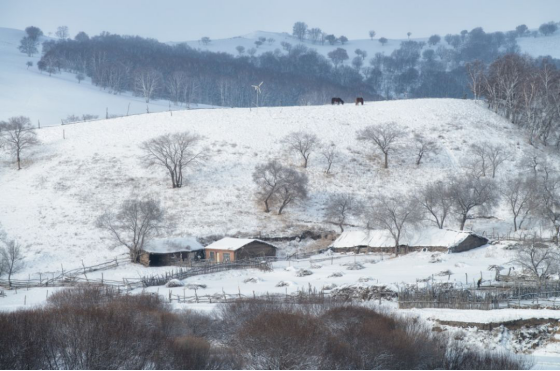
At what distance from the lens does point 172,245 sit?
51.9 m

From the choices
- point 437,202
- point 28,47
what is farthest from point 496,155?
point 28,47

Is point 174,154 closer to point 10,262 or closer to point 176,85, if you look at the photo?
point 10,262

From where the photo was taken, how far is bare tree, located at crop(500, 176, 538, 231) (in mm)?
55603

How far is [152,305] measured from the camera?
95.5ft

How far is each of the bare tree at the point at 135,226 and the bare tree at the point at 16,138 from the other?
26.9 metres

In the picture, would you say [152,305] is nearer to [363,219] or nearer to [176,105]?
[363,219]

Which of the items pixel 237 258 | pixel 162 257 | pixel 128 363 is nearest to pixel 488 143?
pixel 237 258

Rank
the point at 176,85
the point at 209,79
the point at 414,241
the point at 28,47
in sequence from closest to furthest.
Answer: the point at 414,241, the point at 176,85, the point at 209,79, the point at 28,47

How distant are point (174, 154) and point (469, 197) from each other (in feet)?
122

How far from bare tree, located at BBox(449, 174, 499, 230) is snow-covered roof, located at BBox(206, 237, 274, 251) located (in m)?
20.8

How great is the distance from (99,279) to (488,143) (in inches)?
2343

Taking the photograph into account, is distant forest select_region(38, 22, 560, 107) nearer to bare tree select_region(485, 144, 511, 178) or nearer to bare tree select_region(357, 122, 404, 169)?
bare tree select_region(357, 122, 404, 169)

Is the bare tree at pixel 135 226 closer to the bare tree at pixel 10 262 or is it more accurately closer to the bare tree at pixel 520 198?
the bare tree at pixel 10 262

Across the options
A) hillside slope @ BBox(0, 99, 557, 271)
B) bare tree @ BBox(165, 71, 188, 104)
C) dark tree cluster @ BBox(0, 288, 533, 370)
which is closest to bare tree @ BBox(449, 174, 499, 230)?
hillside slope @ BBox(0, 99, 557, 271)
